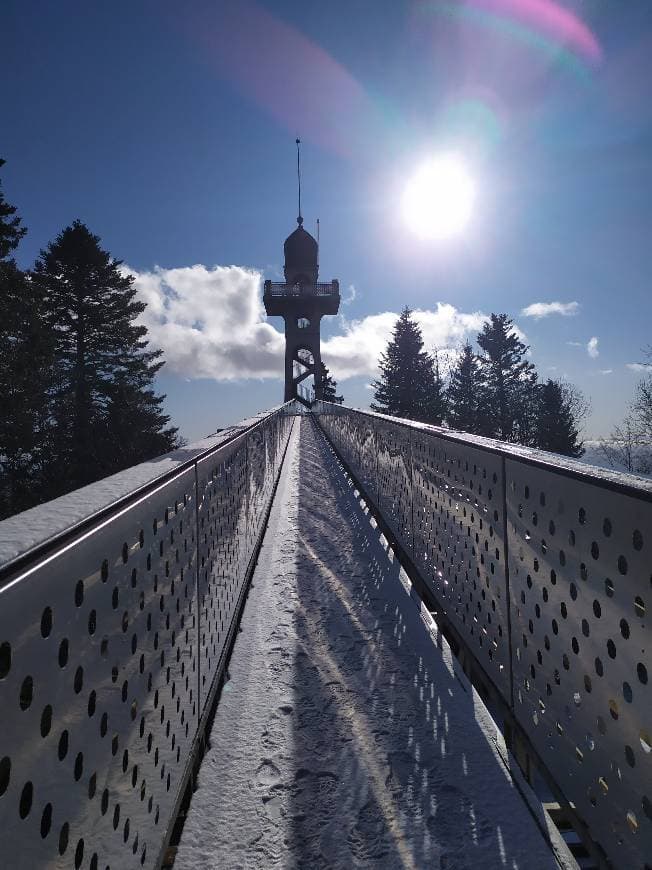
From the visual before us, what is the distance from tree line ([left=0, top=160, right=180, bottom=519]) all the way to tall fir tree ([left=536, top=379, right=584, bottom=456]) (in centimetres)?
3363

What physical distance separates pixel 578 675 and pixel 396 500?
3364 mm

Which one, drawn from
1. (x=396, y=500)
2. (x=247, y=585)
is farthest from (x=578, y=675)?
(x=396, y=500)

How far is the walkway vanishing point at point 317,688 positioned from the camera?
3.37 feet

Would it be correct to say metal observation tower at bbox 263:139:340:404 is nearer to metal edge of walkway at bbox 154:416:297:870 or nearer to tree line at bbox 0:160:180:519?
tree line at bbox 0:160:180:519

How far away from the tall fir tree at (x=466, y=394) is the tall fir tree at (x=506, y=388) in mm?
686

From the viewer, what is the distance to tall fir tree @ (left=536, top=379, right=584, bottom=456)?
45719 mm

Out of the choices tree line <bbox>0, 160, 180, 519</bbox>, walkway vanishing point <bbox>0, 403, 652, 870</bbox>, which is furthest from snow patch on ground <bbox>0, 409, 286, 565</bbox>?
tree line <bbox>0, 160, 180, 519</bbox>

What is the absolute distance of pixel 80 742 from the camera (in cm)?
107

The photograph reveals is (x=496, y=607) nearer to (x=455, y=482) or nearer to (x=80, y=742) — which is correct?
(x=455, y=482)

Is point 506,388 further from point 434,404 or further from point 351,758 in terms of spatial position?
point 351,758

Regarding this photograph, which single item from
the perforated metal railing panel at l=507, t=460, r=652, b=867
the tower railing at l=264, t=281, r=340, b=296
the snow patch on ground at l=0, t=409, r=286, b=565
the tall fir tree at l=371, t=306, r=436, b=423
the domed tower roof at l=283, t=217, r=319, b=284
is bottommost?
the perforated metal railing panel at l=507, t=460, r=652, b=867

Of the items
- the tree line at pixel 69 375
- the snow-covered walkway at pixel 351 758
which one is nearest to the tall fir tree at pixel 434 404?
the tree line at pixel 69 375

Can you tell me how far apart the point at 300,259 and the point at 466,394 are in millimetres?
24984

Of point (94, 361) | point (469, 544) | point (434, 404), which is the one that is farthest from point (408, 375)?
point (469, 544)
